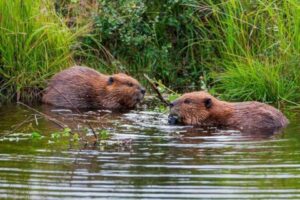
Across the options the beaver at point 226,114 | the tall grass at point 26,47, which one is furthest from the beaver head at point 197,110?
the tall grass at point 26,47

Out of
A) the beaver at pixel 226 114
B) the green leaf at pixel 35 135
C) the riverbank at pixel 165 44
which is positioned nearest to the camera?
the green leaf at pixel 35 135

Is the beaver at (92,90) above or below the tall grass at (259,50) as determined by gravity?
below

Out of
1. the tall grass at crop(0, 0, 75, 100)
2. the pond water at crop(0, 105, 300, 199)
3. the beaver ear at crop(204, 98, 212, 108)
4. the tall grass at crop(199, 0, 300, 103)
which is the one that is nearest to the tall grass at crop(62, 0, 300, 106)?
the tall grass at crop(199, 0, 300, 103)

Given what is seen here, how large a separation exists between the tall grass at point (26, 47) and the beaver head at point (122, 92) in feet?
2.10

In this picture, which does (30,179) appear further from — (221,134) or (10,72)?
(10,72)

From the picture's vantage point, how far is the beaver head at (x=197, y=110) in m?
8.89

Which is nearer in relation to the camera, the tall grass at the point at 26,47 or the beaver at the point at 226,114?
the beaver at the point at 226,114

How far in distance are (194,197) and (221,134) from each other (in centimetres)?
271

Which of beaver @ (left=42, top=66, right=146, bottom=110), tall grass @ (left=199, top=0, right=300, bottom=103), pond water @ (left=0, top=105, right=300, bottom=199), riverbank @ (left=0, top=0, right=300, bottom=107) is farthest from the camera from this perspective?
beaver @ (left=42, top=66, right=146, bottom=110)

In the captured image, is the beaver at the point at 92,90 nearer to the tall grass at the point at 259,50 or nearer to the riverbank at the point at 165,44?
the riverbank at the point at 165,44

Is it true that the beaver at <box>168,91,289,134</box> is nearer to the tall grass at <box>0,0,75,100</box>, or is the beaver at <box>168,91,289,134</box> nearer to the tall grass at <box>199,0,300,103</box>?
the tall grass at <box>199,0,300,103</box>

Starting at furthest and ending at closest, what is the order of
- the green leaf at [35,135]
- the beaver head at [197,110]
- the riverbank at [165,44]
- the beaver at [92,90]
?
the beaver at [92,90], the riverbank at [165,44], the beaver head at [197,110], the green leaf at [35,135]

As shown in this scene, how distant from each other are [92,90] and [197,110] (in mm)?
1817

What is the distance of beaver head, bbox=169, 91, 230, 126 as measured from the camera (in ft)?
29.2
